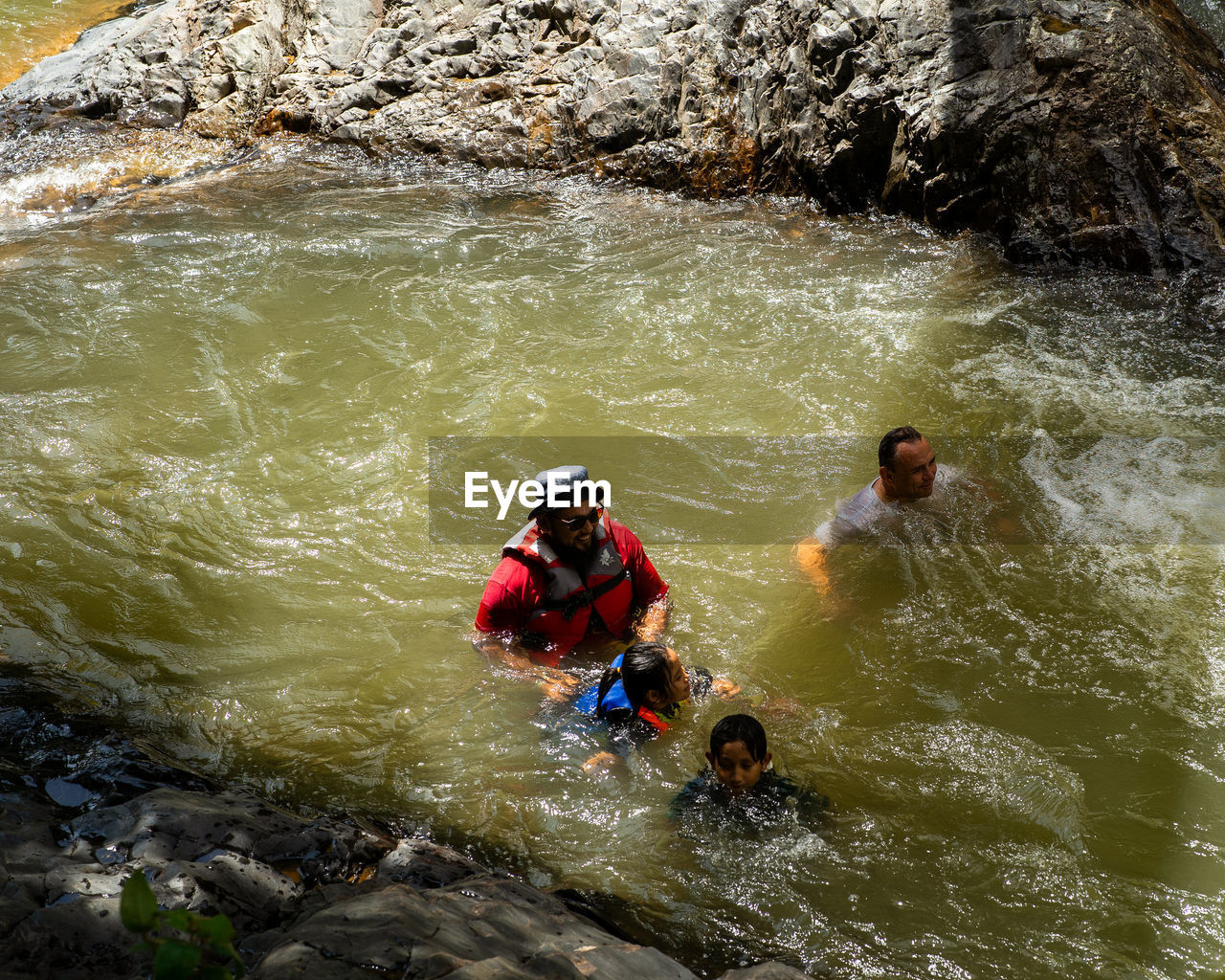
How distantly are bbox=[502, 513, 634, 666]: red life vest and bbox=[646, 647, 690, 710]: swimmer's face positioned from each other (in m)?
0.64

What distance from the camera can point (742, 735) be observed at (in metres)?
3.62

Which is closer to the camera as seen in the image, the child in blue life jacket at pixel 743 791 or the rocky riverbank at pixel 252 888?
the rocky riverbank at pixel 252 888

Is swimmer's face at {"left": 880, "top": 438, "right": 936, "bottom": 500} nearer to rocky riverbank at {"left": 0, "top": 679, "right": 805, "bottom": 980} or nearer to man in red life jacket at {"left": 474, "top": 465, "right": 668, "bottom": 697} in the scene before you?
man in red life jacket at {"left": 474, "top": 465, "right": 668, "bottom": 697}

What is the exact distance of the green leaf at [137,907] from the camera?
135 cm

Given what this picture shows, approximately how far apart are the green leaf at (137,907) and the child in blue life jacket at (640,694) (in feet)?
8.88

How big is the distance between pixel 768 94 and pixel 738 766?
8329 mm

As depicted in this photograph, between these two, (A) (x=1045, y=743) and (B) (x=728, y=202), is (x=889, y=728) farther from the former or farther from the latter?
(B) (x=728, y=202)

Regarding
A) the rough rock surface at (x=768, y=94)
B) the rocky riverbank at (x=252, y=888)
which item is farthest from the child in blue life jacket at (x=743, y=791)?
the rough rock surface at (x=768, y=94)

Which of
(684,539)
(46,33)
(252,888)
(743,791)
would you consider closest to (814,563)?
(684,539)

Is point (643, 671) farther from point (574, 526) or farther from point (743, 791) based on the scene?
point (574, 526)

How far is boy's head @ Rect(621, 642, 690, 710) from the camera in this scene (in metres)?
3.96

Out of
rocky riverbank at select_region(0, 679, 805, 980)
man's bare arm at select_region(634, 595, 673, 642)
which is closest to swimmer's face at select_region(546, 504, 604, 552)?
man's bare arm at select_region(634, 595, 673, 642)

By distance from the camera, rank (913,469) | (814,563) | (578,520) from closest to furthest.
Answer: (578,520) < (913,469) < (814,563)

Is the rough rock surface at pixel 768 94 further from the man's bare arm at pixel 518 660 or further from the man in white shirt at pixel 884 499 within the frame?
the man's bare arm at pixel 518 660
